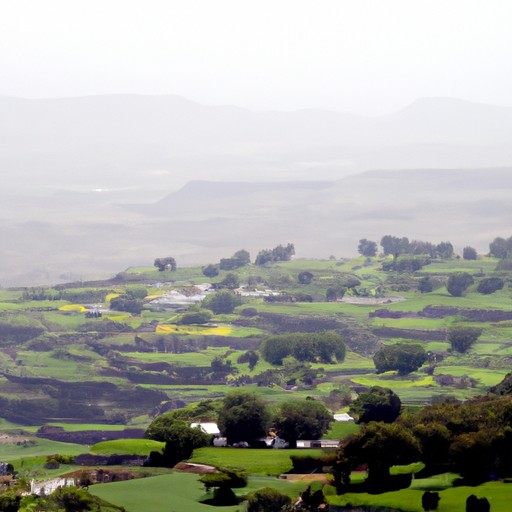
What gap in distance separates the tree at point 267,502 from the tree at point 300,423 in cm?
1705

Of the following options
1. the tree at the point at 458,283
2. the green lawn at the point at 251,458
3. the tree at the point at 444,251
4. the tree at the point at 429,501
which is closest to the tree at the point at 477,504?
the tree at the point at 429,501

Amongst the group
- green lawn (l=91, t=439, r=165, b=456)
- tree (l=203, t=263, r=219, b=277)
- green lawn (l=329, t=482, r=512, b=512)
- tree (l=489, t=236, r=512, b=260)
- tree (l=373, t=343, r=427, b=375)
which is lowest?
green lawn (l=329, t=482, r=512, b=512)

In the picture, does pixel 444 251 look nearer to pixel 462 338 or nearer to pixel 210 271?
pixel 210 271

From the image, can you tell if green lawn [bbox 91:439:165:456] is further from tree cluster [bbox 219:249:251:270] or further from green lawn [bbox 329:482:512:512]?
tree cluster [bbox 219:249:251:270]

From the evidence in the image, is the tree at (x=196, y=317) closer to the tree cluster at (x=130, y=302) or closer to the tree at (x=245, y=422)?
the tree cluster at (x=130, y=302)

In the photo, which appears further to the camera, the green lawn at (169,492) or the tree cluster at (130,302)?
the tree cluster at (130,302)

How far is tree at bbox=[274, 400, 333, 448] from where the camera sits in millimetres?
77625

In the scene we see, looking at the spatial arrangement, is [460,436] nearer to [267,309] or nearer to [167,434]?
[167,434]

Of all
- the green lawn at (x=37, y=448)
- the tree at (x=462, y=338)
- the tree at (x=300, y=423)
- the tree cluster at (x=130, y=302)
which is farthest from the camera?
the tree cluster at (x=130, y=302)

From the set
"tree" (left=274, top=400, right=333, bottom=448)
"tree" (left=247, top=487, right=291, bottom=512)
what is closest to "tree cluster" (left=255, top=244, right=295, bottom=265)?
"tree" (left=274, top=400, right=333, bottom=448)

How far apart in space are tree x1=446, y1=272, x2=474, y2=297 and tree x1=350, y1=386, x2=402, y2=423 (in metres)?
74.2

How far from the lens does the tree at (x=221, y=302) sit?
518ft

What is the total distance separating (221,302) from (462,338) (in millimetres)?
34444

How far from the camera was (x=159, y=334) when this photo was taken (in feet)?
463
